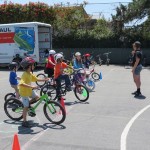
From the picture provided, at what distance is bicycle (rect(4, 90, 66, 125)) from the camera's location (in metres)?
9.22

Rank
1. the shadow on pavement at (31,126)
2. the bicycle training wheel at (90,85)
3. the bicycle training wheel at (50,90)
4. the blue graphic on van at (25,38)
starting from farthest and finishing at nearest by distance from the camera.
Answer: the blue graphic on van at (25,38)
the bicycle training wheel at (90,85)
the bicycle training wheel at (50,90)
the shadow on pavement at (31,126)

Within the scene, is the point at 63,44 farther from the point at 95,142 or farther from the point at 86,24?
the point at 95,142

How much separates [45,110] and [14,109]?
0.83 m

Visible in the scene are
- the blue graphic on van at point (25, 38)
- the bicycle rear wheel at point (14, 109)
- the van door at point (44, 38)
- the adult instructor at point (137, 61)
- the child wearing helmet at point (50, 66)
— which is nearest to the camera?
the bicycle rear wheel at point (14, 109)

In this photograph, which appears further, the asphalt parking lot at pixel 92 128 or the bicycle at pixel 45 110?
the bicycle at pixel 45 110

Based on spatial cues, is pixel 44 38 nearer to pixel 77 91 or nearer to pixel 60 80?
pixel 60 80

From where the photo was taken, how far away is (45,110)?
943 centimetres

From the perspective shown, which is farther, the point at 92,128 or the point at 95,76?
the point at 95,76

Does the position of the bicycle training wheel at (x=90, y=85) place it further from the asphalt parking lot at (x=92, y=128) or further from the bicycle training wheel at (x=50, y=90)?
the bicycle training wheel at (x=50, y=90)

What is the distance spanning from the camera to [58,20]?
3147 cm

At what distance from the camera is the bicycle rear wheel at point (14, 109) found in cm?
951

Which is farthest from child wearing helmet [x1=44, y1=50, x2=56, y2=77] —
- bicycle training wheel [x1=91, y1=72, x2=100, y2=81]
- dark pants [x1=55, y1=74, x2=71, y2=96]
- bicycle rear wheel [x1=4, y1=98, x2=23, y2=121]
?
bicycle rear wheel [x1=4, y1=98, x2=23, y2=121]

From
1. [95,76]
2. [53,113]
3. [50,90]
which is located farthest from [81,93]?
[95,76]

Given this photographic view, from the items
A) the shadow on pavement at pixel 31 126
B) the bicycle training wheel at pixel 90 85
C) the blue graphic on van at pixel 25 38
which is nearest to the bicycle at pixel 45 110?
the shadow on pavement at pixel 31 126
